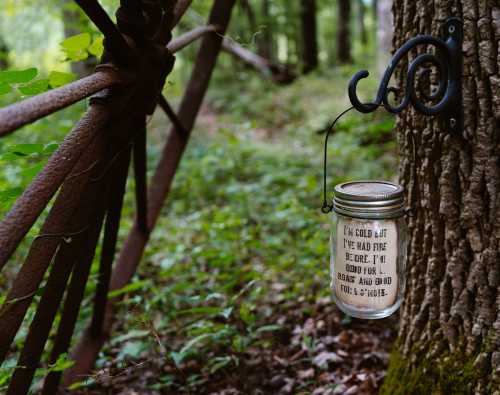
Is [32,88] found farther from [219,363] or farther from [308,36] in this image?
[308,36]

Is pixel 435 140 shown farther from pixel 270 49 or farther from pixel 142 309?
pixel 270 49

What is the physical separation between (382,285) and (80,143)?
2.90 ft

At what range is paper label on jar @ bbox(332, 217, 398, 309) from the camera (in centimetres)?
117

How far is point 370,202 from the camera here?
1124mm

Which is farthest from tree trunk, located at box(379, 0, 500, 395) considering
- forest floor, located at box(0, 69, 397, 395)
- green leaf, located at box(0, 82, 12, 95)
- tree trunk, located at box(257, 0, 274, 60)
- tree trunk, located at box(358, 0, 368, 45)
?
tree trunk, located at box(358, 0, 368, 45)

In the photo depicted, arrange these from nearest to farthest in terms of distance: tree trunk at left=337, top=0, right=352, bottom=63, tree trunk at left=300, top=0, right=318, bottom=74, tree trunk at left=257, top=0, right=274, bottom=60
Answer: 1. tree trunk at left=337, top=0, right=352, bottom=63
2. tree trunk at left=300, top=0, right=318, bottom=74
3. tree trunk at left=257, top=0, right=274, bottom=60

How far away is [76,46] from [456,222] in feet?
4.73

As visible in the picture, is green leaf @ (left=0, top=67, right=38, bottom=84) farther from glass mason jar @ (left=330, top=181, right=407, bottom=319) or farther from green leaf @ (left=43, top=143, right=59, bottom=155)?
glass mason jar @ (left=330, top=181, right=407, bottom=319)

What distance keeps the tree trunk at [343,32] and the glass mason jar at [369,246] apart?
44.0ft

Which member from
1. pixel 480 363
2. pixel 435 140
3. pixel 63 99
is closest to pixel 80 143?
pixel 63 99

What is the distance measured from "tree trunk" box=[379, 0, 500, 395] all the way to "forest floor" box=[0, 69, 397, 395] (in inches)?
19.6

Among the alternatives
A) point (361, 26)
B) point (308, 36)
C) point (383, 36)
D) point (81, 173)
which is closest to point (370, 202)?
point (81, 173)

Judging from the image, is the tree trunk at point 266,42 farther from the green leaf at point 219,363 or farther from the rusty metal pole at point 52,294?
the rusty metal pole at point 52,294

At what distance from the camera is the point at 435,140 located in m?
1.51
